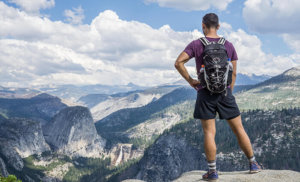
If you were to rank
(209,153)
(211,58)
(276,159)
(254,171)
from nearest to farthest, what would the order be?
(211,58)
(209,153)
(254,171)
(276,159)

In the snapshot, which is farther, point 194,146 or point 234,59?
point 194,146

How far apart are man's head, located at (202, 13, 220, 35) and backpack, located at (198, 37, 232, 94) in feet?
2.50

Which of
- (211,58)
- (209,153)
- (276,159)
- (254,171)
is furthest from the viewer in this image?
(276,159)

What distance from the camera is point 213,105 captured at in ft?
30.8

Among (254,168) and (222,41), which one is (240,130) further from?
(222,41)

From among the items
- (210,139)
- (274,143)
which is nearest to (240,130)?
(210,139)

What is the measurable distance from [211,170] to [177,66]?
4153 mm

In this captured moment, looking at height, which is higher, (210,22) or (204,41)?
Result: (210,22)

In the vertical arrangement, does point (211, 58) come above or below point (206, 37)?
below

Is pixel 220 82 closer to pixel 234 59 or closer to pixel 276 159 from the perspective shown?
pixel 234 59

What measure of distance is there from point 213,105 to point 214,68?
4.70 ft

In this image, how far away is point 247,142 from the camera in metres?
9.84

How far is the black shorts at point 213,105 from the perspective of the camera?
30.5 ft

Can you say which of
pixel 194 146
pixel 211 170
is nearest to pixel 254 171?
pixel 211 170
